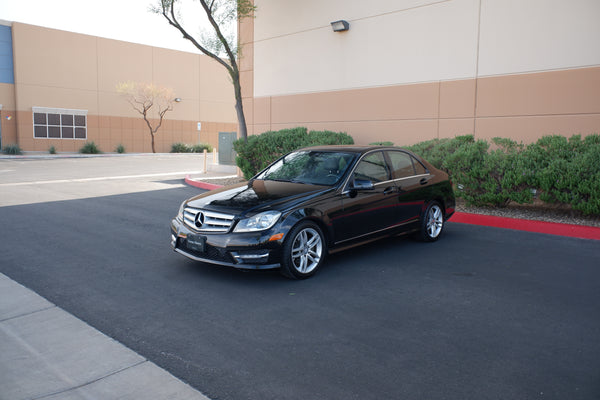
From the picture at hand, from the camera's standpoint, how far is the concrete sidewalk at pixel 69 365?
3.32 metres

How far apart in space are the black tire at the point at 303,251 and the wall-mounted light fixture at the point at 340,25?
9.93m

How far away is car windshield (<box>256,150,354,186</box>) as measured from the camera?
666 centimetres

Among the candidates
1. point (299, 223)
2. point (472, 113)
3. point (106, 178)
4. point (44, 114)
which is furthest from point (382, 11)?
point (44, 114)

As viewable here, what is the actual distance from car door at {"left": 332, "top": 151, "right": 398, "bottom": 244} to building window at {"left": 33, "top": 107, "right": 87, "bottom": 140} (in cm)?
3607

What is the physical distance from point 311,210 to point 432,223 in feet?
9.55

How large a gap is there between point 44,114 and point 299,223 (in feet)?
122

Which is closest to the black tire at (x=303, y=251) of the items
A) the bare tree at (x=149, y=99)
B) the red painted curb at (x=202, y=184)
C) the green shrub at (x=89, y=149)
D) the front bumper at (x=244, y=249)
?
the front bumper at (x=244, y=249)

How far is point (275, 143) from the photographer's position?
47.9ft

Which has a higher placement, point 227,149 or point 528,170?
point 227,149

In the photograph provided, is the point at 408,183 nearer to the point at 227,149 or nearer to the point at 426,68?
the point at 426,68

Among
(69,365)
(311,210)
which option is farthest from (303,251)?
(69,365)

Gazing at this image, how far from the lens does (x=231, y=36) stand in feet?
60.0

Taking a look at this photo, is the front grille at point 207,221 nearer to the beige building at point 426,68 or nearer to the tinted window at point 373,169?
the tinted window at point 373,169

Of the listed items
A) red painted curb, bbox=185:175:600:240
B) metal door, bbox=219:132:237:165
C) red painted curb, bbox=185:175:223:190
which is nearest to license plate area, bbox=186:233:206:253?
red painted curb, bbox=185:175:600:240
